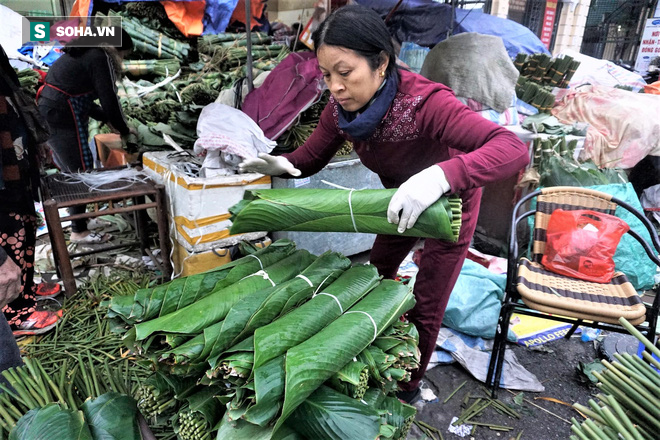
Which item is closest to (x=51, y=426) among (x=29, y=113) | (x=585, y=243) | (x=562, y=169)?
(x=29, y=113)

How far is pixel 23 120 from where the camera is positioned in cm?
252

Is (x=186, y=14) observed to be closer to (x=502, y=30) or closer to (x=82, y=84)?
(x=82, y=84)

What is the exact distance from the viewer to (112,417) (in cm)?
123

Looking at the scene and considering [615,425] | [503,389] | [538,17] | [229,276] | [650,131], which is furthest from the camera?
[538,17]

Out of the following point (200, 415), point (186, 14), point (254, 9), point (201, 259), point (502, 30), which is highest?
point (254, 9)

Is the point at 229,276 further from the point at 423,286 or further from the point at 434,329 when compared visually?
the point at 434,329

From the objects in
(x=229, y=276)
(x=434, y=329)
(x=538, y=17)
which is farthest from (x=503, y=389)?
(x=538, y=17)

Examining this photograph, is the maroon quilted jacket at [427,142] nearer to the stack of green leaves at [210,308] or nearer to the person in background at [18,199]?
the stack of green leaves at [210,308]

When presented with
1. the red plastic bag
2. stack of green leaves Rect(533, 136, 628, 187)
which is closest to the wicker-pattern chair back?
the red plastic bag

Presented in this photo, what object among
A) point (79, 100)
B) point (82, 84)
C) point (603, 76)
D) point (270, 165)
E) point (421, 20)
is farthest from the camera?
point (603, 76)

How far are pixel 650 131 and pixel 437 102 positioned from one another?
15.9ft

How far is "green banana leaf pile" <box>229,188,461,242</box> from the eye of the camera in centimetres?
136

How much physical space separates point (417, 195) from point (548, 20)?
11.9 meters

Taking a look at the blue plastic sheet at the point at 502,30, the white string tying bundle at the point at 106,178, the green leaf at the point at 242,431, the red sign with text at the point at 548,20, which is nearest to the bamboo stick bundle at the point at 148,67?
the white string tying bundle at the point at 106,178
